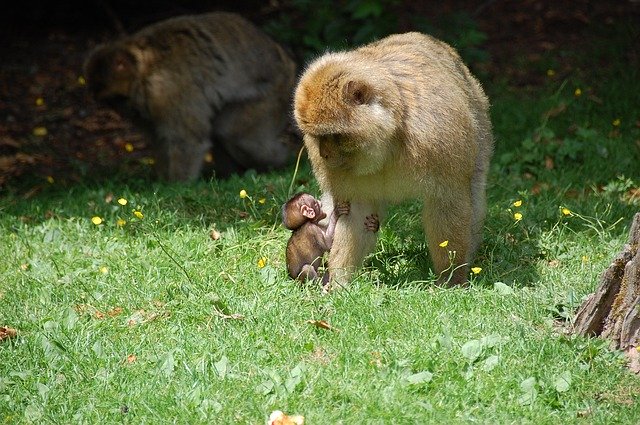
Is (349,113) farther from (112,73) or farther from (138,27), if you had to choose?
(138,27)

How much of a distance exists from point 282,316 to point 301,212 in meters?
1.00

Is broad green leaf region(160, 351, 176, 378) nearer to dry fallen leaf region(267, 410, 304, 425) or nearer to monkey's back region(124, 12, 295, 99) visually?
dry fallen leaf region(267, 410, 304, 425)

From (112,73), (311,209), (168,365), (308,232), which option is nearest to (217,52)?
(112,73)

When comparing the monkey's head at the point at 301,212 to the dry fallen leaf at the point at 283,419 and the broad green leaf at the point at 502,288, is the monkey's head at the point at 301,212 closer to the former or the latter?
the broad green leaf at the point at 502,288

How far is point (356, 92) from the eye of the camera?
5.33m

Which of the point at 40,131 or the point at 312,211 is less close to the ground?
the point at 312,211

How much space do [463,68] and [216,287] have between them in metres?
2.24

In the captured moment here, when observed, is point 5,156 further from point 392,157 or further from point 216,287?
point 392,157

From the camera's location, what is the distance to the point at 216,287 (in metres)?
6.12

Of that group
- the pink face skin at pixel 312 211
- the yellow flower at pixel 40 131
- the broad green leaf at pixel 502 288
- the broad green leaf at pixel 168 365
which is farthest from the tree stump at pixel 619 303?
the yellow flower at pixel 40 131

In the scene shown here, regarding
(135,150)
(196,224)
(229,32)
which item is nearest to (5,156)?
(135,150)

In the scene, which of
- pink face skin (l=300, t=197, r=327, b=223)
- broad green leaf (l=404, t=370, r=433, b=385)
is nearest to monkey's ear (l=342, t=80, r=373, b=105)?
pink face skin (l=300, t=197, r=327, b=223)

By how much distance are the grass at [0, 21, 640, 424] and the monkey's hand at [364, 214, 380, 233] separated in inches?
12.9

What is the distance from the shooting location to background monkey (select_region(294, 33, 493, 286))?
5.38 meters
